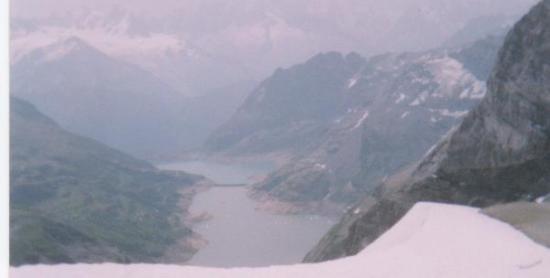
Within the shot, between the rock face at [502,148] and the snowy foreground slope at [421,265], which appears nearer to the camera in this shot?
the snowy foreground slope at [421,265]

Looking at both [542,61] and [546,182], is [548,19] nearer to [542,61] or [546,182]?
[542,61]

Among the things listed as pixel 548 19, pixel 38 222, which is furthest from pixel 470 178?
pixel 38 222

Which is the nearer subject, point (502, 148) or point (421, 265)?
point (421, 265)

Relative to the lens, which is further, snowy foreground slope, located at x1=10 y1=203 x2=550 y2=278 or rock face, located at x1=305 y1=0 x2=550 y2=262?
Result: rock face, located at x1=305 y1=0 x2=550 y2=262
